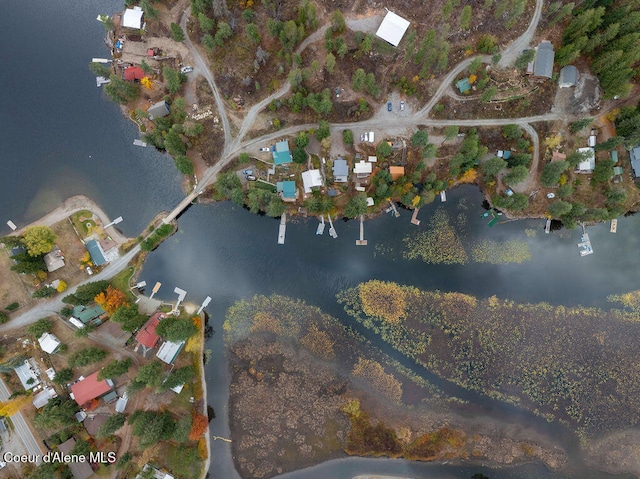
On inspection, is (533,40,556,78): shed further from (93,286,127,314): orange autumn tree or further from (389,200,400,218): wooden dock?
(93,286,127,314): orange autumn tree

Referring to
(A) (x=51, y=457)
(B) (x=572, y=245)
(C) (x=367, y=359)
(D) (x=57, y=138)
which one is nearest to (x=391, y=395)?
(C) (x=367, y=359)

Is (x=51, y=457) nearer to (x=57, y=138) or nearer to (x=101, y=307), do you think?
(x=101, y=307)

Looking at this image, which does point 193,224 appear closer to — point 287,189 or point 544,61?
point 287,189

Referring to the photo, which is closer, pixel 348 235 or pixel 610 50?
pixel 610 50

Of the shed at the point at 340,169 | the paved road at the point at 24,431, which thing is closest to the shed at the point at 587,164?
the shed at the point at 340,169

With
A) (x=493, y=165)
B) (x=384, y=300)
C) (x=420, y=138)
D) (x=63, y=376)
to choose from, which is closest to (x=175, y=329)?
(x=63, y=376)

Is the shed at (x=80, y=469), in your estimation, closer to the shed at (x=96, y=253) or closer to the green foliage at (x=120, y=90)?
the shed at (x=96, y=253)

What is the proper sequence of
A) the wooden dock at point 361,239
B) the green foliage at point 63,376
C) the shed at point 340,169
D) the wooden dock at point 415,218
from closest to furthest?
1. the green foliage at point 63,376
2. the shed at point 340,169
3. the wooden dock at point 415,218
4. the wooden dock at point 361,239
